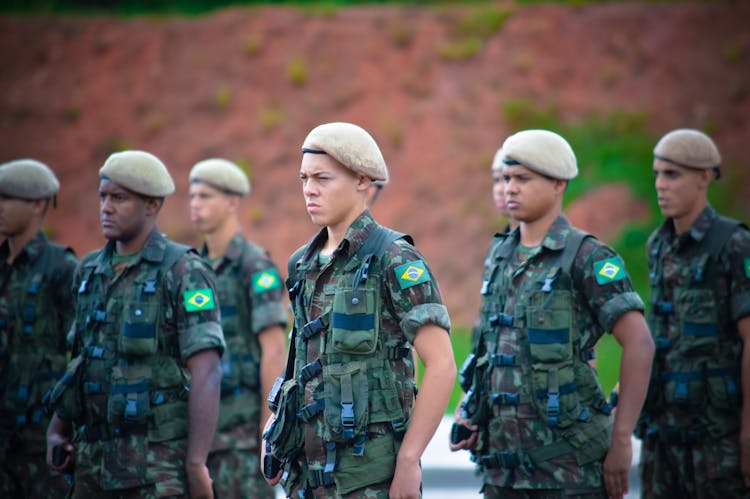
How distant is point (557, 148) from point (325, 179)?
1.86 metres

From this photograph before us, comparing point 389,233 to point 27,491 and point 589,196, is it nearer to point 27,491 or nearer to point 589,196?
point 27,491

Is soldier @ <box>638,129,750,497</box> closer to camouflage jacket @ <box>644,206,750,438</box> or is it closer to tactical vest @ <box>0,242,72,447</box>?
camouflage jacket @ <box>644,206,750,438</box>

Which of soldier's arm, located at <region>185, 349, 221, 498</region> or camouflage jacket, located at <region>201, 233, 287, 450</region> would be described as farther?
camouflage jacket, located at <region>201, 233, 287, 450</region>

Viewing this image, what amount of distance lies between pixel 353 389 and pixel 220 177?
13.1 feet

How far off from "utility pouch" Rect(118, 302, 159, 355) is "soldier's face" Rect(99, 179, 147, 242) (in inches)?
20.0

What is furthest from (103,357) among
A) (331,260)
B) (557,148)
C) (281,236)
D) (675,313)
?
(281,236)

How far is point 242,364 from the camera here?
791 cm

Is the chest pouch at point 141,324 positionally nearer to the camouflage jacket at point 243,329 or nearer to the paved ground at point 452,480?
the camouflage jacket at point 243,329

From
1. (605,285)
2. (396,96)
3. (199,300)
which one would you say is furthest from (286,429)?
(396,96)

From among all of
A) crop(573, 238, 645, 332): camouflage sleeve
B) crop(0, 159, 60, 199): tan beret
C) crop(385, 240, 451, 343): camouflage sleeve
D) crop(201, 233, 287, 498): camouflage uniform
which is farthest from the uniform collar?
crop(573, 238, 645, 332): camouflage sleeve

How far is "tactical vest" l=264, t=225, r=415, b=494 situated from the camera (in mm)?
4699

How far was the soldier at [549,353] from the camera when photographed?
575 cm

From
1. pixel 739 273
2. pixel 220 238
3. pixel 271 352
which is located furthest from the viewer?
pixel 220 238

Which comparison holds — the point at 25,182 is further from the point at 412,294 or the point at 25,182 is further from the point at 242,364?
the point at 412,294
